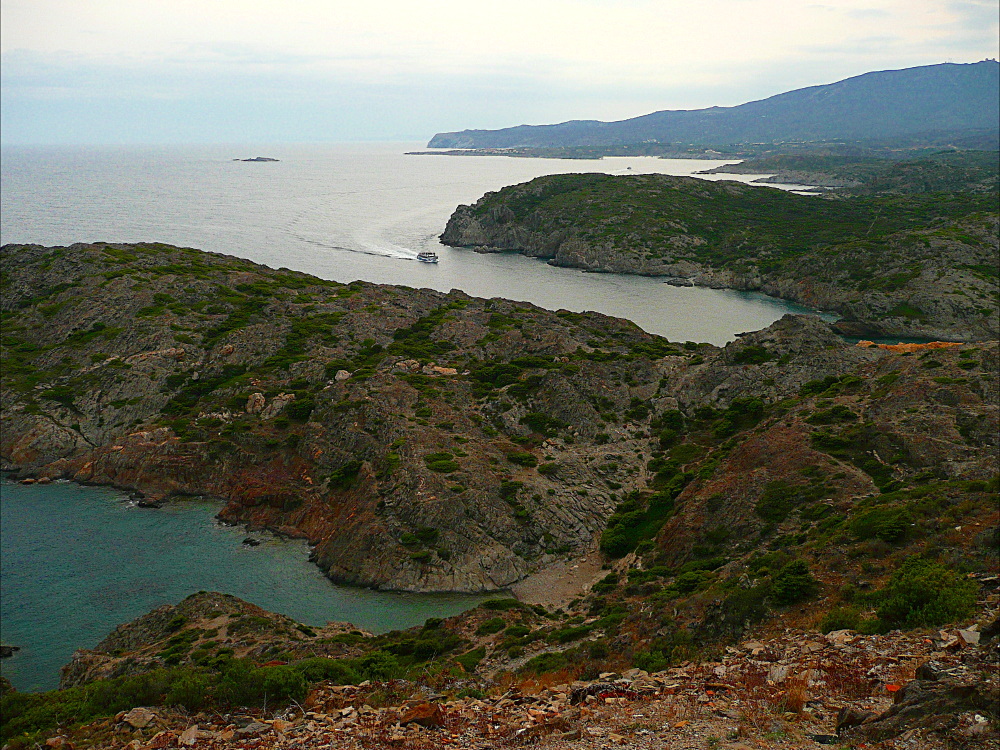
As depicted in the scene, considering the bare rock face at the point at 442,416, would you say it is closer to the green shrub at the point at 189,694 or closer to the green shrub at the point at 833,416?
the green shrub at the point at 833,416

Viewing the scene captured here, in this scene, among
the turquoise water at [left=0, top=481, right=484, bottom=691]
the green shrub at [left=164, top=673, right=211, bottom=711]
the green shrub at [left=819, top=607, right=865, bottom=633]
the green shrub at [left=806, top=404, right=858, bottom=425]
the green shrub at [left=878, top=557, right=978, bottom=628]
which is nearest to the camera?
the green shrub at [left=878, top=557, right=978, bottom=628]

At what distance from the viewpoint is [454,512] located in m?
48.4

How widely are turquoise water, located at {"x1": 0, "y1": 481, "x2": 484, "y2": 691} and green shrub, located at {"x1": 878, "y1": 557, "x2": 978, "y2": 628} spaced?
90.1 ft

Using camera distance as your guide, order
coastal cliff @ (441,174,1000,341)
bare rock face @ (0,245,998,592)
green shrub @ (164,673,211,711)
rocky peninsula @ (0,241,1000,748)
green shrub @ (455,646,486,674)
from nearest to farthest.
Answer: rocky peninsula @ (0,241,1000,748)
green shrub @ (164,673,211,711)
green shrub @ (455,646,486,674)
bare rock face @ (0,245,998,592)
coastal cliff @ (441,174,1000,341)

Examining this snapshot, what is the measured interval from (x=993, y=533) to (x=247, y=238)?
604 feet

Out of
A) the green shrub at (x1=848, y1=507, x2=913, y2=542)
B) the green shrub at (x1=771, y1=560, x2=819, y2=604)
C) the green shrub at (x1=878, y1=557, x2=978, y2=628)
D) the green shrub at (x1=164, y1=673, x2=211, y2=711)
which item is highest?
the green shrub at (x1=878, y1=557, x2=978, y2=628)

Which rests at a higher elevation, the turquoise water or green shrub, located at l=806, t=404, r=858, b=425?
green shrub, located at l=806, t=404, r=858, b=425

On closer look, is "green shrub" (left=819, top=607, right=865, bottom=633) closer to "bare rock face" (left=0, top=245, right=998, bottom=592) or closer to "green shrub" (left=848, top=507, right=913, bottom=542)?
"green shrub" (left=848, top=507, right=913, bottom=542)

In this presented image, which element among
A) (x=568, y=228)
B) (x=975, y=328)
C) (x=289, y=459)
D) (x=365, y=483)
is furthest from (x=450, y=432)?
(x=568, y=228)

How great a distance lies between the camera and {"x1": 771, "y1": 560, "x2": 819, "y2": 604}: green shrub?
83.0 feet

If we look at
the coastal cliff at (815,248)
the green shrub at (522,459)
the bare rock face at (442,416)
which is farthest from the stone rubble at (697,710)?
the coastal cliff at (815,248)

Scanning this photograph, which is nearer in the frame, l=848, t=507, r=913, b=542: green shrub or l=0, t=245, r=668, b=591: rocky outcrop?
l=848, t=507, r=913, b=542: green shrub

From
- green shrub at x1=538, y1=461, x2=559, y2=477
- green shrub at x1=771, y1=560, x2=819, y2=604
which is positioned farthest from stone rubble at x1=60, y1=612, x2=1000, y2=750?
green shrub at x1=538, y1=461, x2=559, y2=477

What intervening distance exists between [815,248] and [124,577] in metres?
154
